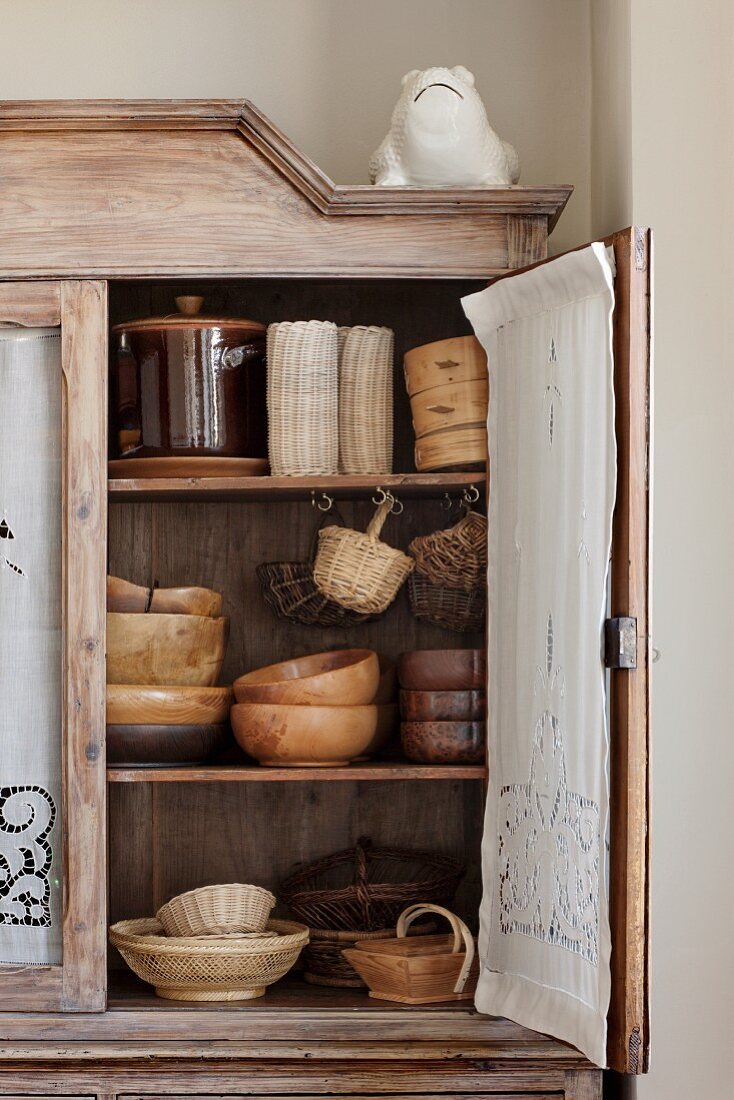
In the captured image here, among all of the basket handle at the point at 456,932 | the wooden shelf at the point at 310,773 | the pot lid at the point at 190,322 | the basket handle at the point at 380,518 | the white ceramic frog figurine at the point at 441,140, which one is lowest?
the basket handle at the point at 456,932

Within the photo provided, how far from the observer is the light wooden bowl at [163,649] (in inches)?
77.6

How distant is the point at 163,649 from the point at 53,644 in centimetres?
18

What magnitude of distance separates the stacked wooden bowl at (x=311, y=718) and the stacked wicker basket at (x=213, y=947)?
234 mm

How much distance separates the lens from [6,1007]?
1.85 metres

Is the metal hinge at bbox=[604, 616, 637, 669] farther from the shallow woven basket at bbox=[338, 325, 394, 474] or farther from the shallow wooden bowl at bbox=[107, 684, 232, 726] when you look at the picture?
the shallow wooden bowl at bbox=[107, 684, 232, 726]

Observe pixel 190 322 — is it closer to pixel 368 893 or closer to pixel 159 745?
pixel 159 745

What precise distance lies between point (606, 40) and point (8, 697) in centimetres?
152

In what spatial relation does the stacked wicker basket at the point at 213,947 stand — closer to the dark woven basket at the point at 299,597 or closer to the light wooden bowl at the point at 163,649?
the light wooden bowl at the point at 163,649

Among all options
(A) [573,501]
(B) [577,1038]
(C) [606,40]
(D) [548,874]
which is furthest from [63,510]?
(C) [606,40]

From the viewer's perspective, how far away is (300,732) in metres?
1.97

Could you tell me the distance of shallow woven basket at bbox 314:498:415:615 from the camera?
2.00 meters

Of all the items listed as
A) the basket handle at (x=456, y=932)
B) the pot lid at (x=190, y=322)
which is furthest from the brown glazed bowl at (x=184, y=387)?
the basket handle at (x=456, y=932)

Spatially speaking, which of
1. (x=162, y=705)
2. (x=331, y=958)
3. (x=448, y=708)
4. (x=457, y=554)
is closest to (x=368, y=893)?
(x=331, y=958)

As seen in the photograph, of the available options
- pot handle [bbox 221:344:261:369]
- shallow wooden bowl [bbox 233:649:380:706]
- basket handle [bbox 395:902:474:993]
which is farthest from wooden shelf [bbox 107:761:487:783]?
pot handle [bbox 221:344:261:369]
